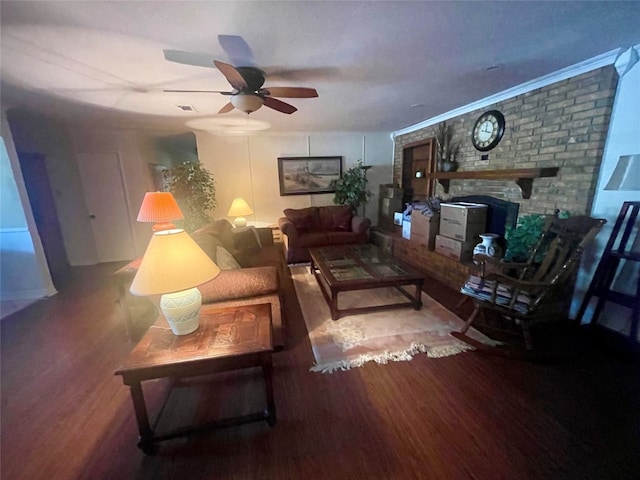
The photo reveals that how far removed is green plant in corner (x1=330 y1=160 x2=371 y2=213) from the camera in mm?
5102

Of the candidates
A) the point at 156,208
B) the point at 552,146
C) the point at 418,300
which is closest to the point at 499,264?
the point at 418,300

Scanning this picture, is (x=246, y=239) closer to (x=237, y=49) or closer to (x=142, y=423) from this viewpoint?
(x=237, y=49)

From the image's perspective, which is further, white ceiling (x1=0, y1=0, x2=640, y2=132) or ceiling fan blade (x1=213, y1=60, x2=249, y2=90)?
ceiling fan blade (x1=213, y1=60, x2=249, y2=90)

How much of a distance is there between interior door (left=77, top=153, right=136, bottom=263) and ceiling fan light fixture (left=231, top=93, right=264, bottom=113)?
3921 mm

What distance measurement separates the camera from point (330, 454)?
1330 mm

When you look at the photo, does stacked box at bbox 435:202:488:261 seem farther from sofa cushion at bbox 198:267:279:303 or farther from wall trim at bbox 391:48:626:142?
sofa cushion at bbox 198:267:279:303

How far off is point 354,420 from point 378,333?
0.89 meters

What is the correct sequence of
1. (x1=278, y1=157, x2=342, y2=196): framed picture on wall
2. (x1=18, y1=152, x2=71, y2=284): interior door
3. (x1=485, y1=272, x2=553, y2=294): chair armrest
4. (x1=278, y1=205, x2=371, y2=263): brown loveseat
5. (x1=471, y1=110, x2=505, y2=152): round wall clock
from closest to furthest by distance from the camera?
(x1=485, y1=272, x2=553, y2=294): chair armrest, (x1=471, y1=110, x2=505, y2=152): round wall clock, (x1=18, y1=152, x2=71, y2=284): interior door, (x1=278, y1=205, x2=371, y2=263): brown loveseat, (x1=278, y1=157, x2=342, y2=196): framed picture on wall

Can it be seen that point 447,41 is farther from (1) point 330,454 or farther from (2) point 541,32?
(1) point 330,454

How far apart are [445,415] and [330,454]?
0.72 meters

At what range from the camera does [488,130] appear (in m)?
3.21

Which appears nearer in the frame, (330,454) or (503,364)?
(330,454)

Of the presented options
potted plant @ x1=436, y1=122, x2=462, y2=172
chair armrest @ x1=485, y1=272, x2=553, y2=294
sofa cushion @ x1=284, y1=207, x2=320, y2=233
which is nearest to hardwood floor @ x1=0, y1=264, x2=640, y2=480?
chair armrest @ x1=485, y1=272, x2=553, y2=294

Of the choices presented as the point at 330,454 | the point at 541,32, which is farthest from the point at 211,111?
the point at 330,454
